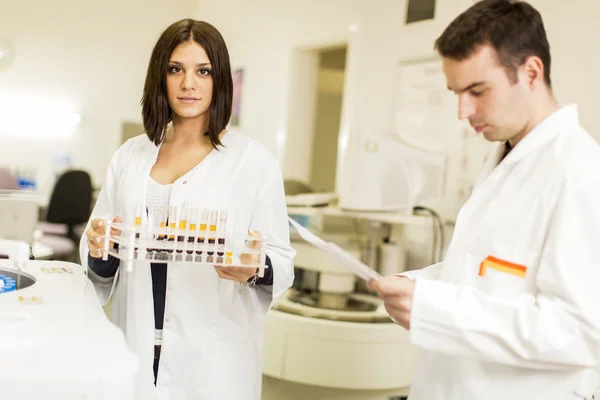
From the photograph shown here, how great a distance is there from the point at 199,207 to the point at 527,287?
611 mm

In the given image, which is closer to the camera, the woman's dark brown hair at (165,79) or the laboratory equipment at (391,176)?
the woman's dark brown hair at (165,79)

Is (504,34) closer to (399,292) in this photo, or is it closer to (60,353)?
(399,292)

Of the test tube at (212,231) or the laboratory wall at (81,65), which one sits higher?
the laboratory wall at (81,65)

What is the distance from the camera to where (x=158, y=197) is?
1261mm

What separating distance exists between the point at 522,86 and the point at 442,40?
0.49ft

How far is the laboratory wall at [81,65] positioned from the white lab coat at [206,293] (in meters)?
4.05

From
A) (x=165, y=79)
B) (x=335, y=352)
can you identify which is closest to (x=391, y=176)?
(x=335, y=352)

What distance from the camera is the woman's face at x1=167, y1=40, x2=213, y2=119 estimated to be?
1.26 m

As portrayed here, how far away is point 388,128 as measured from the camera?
9.14ft

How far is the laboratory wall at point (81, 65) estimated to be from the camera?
16.3 ft

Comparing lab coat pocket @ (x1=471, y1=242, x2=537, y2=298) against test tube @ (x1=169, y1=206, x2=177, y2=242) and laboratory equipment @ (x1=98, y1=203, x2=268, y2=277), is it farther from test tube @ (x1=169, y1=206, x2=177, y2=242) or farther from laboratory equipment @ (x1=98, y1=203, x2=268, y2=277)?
test tube @ (x1=169, y1=206, x2=177, y2=242)

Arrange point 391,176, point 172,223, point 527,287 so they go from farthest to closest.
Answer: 1. point 391,176
2. point 172,223
3. point 527,287

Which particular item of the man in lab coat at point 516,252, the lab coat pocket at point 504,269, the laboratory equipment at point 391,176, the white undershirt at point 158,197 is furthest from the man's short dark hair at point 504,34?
the laboratory equipment at point 391,176

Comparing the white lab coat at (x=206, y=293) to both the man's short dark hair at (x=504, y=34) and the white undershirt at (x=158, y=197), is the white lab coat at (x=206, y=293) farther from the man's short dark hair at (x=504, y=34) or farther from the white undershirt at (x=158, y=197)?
the man's short dark hair at (x=504, y=34)
